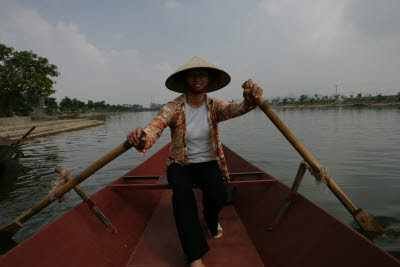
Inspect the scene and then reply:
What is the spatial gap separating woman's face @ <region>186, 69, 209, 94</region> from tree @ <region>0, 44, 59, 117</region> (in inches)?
930

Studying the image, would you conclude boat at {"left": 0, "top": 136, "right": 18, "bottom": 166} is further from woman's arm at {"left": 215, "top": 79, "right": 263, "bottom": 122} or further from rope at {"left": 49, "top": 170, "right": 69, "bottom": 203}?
woman's arm at {"left": 215, "top": 79, "right": 263, "bottom": 122}

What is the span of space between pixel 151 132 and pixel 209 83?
1.01m

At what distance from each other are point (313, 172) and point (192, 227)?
3.97ft

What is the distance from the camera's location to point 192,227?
184 centimetres

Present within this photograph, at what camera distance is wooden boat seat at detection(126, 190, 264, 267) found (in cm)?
210

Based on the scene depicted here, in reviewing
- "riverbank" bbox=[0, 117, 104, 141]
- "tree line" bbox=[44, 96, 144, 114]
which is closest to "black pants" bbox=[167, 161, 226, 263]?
"riverbank" bbox=[0, 117, 104, 141]

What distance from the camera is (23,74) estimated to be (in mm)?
19906

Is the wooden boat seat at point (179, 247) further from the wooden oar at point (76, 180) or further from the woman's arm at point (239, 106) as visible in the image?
the woman's arm at point (239, 106)

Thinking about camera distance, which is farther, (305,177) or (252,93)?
(305,177)

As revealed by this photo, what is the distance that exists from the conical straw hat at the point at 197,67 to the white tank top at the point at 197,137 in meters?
0.36

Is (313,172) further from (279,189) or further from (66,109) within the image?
(66,109)

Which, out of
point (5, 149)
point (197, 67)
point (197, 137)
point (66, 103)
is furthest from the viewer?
point (66, 103)

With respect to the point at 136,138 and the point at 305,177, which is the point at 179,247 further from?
the point at 305,177

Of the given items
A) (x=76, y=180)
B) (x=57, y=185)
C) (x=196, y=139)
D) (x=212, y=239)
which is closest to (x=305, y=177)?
(x=212, y=239)
